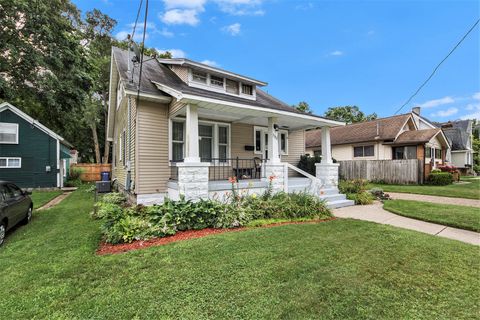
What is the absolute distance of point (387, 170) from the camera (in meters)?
15.2

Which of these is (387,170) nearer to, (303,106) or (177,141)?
(177,141)

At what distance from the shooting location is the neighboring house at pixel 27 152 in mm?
13391

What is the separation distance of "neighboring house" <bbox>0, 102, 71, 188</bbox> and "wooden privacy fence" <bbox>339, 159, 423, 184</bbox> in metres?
19.1

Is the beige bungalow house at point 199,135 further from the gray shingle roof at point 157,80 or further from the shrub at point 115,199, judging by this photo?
the shrub at point 115,199

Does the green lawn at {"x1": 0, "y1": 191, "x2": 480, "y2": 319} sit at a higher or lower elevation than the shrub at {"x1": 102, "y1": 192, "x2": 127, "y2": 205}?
lower

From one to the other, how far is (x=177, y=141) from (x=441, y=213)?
27.1ft

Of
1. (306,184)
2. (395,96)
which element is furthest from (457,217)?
(395,96)

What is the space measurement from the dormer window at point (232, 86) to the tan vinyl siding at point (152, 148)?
11.3 ft

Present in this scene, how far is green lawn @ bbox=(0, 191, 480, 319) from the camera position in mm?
2469

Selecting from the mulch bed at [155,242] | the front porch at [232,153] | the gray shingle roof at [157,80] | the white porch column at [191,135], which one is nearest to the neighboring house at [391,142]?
the front porch at [232,153]

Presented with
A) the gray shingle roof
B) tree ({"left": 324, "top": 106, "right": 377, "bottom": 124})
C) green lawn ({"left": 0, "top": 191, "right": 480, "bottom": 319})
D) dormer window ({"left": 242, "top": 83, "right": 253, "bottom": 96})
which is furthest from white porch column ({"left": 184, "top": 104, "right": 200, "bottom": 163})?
tree ({"left": 324, "top": 106, "right": 377, "bottom": 124})

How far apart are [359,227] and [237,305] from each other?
387cm

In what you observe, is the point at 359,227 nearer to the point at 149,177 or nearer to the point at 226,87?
the point at 149,177

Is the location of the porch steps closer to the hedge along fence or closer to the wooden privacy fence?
the wooden privacy fence
